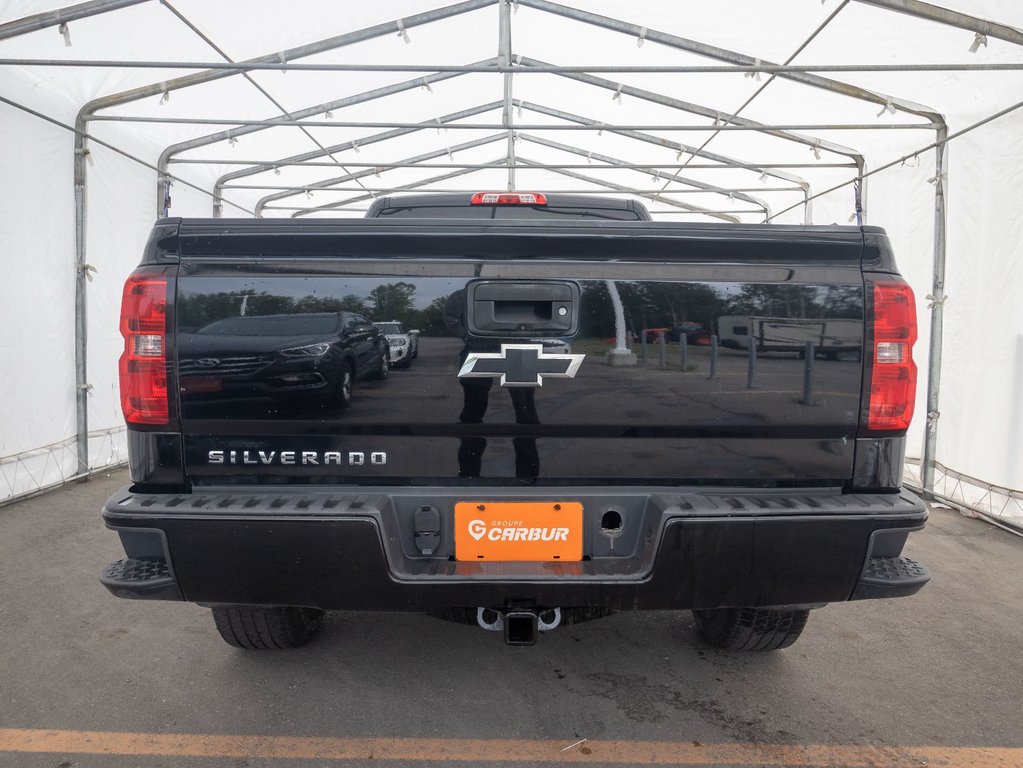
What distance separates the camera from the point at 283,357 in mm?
1959

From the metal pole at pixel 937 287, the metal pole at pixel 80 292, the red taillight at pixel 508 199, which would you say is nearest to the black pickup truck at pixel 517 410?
the red taillight at pixel 508 199

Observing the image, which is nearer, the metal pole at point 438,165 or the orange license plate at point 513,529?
the orange license plate at point 513,529

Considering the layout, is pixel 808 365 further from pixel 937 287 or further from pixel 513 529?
pixel 937 287

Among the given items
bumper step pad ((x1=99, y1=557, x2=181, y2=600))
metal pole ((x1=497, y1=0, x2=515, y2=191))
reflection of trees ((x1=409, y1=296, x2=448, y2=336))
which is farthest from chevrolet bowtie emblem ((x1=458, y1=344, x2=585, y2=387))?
metal pole ((x1=497, y1=0, x2=515, y2=191))

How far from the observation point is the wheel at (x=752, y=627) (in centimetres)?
272

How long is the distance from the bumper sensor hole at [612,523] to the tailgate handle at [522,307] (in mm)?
583

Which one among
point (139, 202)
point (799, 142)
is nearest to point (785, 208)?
point (799, 142)

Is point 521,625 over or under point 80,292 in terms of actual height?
under

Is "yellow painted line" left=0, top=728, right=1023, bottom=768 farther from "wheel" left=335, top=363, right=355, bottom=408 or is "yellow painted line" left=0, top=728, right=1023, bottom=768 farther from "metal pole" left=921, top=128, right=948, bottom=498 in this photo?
"metal pole" left=921, top=128, right=948, bottom=498

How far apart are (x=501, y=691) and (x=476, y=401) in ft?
4.62

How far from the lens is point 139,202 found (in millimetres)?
7184

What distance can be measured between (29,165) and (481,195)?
4411mm

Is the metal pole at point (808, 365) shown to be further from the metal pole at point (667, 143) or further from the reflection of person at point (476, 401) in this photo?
the metal pole at point (667, 143)

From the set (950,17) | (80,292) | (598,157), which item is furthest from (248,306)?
(598,157)
